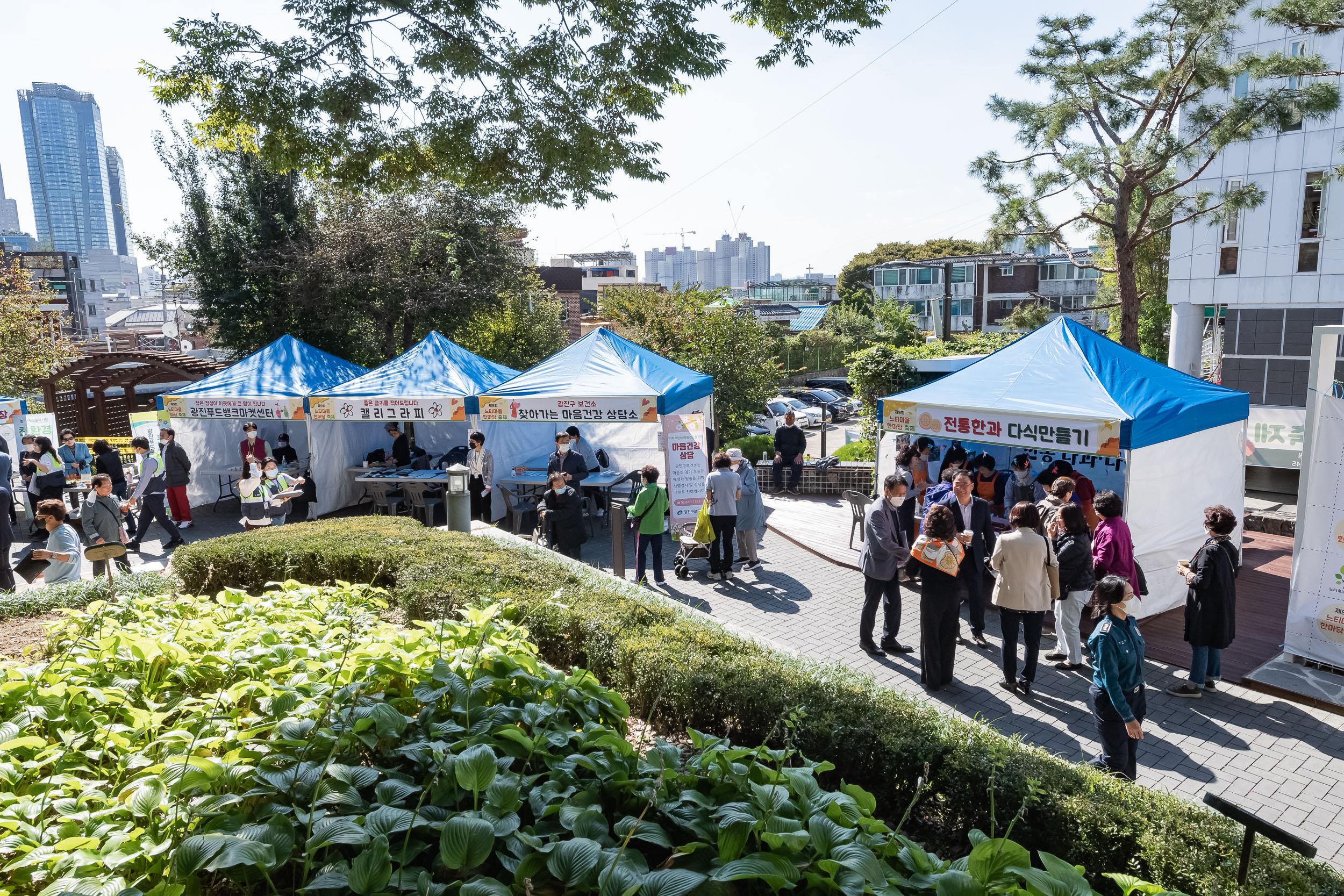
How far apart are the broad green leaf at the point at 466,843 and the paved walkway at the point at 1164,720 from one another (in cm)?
424

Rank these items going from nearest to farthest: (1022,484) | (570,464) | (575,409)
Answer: (1022,484), (575,409), (570,464)

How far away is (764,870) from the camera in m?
2.17

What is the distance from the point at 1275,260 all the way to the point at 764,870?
64.3 feet

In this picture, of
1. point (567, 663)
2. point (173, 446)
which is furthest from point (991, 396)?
point (173, 446)

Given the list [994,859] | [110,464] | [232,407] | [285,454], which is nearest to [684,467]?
[232,407]

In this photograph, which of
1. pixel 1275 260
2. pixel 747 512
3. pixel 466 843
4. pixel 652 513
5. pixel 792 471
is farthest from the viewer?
pixel 1275 260

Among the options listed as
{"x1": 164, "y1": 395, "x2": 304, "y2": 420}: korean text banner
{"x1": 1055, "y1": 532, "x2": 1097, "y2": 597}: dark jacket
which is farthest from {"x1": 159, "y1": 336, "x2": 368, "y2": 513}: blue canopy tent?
{"x1": 1055, "y1": 532, "x2": 1097, "y2": 597}: dark jacket

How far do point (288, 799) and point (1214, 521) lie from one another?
6.63 meters

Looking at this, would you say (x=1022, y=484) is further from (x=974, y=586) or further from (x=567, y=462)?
(x=567, y=462)

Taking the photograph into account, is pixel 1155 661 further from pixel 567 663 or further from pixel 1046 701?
pixel 567 663

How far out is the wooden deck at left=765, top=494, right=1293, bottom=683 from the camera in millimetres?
7457

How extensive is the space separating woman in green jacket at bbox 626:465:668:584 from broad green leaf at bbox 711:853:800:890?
699cm

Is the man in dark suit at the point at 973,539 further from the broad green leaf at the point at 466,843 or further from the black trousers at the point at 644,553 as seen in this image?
the broad green leaf at the point at 466,843

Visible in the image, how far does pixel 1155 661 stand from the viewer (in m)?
7.33
